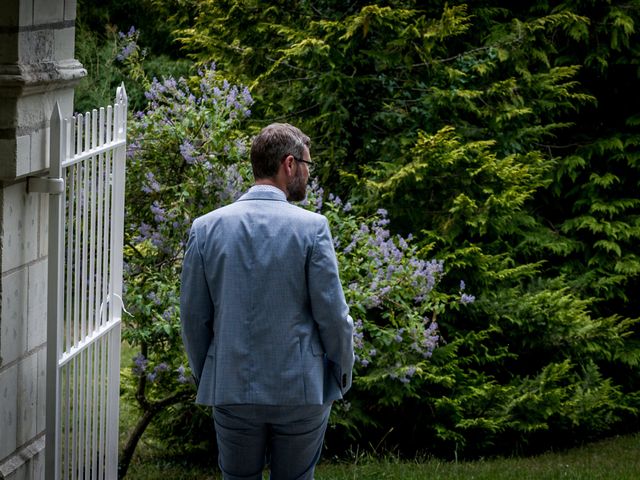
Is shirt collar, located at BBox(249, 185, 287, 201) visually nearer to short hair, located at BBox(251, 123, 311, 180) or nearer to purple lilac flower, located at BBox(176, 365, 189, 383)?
short hair, located at BBox(251, 123, 311, 180)

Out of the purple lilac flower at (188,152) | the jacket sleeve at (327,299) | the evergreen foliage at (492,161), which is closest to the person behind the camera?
the jacket sleeve at (327,299)

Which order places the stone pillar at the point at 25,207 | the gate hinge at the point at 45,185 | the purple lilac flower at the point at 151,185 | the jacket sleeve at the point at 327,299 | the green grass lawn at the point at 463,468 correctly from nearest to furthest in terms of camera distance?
the jacket sleeve at the point at 327,299, the stone pillar at the point at 25,207, the gate hinge at the point at 45,185, the purple lilac flower at the point at 151,185, the green grass lawn at the point at 463,468

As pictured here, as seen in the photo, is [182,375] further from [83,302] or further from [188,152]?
[83,302]

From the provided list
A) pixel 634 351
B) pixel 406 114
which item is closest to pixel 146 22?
pixel 406 114

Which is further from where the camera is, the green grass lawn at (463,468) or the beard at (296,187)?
the green grass lawn at (463,468)

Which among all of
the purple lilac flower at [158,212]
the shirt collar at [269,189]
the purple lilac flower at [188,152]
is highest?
the shirt collar at [269,189]

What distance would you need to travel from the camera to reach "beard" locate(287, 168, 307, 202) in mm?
3623

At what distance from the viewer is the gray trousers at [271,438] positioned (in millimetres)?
3512

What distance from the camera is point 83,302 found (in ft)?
13.4

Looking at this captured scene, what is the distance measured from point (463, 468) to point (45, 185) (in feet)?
12.5

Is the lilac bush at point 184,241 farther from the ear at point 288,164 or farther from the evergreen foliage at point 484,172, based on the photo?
the ear at point 288,164

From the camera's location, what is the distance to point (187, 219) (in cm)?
584

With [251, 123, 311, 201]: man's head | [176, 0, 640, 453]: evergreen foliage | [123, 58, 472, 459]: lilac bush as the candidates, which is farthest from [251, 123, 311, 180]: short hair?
[176, 0, 640, 453]: evergreen foliage

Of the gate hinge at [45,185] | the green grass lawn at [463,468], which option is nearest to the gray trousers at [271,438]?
the gate hinge at [45,185]
